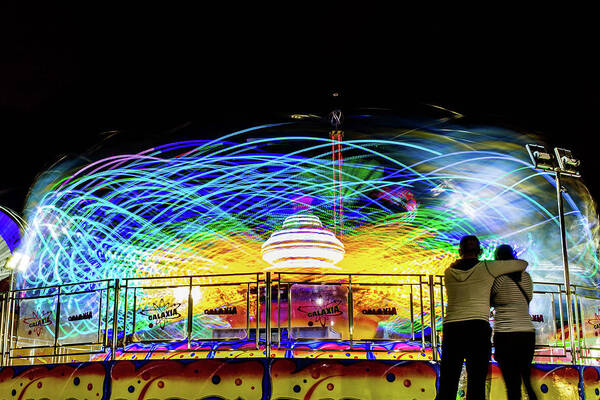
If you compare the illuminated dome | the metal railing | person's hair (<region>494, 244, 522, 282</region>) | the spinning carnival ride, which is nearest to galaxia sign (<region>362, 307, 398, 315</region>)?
the metal railing

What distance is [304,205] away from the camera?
60.6 ft

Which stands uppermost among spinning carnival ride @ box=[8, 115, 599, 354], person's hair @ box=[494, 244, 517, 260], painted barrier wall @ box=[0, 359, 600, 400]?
spinning carnival ride @ box=[8, 115, 599, 354]

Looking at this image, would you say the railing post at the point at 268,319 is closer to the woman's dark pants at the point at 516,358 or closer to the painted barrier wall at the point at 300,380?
the painted barrier wall at the point at 300,380

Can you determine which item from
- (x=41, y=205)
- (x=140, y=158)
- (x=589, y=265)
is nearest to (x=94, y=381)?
(x=140, y=158)

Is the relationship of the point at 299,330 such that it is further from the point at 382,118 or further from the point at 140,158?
the point at 140,158

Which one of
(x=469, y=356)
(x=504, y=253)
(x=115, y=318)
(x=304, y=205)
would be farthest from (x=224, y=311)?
(x=304, y=205)

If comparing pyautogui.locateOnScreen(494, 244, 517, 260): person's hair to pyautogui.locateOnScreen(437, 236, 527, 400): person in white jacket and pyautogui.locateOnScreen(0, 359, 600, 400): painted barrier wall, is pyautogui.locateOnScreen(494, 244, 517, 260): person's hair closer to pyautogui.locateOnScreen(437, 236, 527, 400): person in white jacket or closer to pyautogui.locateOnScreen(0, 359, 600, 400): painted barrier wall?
pyautogui.locateOnScreen(437, 236, 527, 400): person in white jacket

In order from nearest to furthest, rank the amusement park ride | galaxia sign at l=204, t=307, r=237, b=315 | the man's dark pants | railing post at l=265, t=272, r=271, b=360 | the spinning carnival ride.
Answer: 1. the man's dark pants
2. railing post at l=265, t=272, r=271, b=360
3. galaxia sign at l=204, t=307, r=237, b=315
4. the amusement park ride
5. the spinning carnival ride

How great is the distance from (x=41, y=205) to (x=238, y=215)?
655 cm

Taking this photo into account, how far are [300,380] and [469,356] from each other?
261cm

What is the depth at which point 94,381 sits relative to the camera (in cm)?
759

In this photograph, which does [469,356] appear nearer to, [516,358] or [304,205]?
[516,358]

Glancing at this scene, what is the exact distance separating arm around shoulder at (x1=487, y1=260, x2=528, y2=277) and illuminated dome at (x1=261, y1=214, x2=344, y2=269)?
824cm

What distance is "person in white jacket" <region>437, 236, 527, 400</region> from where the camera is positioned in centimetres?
499
